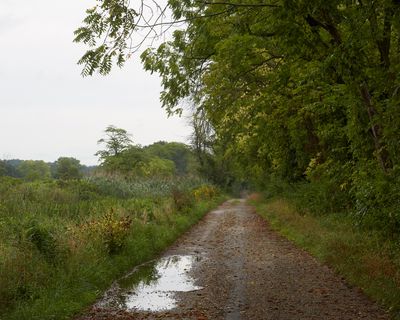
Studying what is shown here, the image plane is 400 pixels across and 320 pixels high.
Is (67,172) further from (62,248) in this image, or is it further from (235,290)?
(235,290)

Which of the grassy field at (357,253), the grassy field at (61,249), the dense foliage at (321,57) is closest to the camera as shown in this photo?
the dense foliage at (321,57)

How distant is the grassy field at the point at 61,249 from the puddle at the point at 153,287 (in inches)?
14.0

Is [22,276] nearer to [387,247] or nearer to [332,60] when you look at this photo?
[332,60]

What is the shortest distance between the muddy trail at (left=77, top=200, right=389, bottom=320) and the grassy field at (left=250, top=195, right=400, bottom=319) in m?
0.23

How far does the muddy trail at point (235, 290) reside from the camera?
7305mm

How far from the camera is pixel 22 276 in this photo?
7.67 meters

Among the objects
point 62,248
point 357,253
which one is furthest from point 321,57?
point 62,248

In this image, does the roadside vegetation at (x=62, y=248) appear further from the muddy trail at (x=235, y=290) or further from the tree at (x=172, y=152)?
the tree at (x=172, y=152)

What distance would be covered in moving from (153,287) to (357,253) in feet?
15.2

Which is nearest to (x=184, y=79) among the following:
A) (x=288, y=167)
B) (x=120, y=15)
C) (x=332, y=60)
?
(x=332, y=60)

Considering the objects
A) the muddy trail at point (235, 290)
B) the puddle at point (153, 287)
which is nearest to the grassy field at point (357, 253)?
the muddy trail at point (235, 290)

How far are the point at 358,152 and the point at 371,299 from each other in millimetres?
4825

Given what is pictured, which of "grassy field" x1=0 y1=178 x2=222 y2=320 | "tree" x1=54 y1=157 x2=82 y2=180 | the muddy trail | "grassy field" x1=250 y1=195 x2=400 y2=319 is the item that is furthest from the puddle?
"tree" x1=54 y1=157 x2=82 y2=180

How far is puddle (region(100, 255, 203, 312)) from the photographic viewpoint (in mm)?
8039
